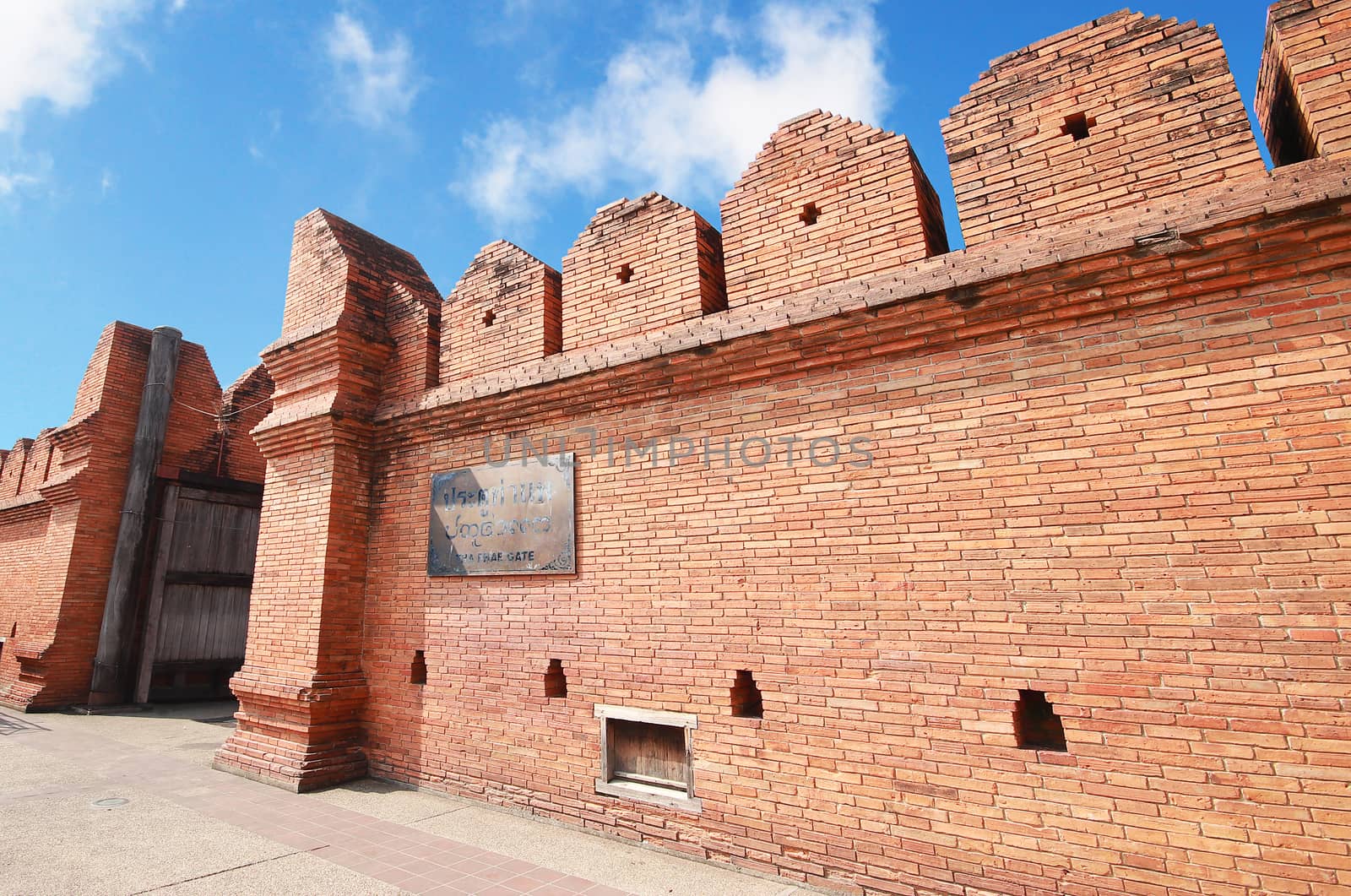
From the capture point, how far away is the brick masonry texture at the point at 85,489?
9.58 meters

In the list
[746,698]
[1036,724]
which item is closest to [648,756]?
[746,698]

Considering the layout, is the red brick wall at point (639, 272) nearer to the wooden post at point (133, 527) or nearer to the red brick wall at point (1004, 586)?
the red brick wall at point (1004, 586)

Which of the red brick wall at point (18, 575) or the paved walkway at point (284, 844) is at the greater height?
the red brick wall at point (18, 575)

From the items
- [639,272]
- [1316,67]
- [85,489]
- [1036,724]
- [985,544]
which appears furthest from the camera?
[85,489]

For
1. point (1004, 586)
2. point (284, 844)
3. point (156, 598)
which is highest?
point (156, 598)

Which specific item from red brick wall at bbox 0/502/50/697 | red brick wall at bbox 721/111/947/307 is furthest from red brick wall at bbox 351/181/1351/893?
red brick wall at bbox 0/502/50/697

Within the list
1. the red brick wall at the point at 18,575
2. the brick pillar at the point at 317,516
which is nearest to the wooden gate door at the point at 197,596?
the red brick wall at the point at 18,575

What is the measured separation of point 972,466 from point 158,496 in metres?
11.9

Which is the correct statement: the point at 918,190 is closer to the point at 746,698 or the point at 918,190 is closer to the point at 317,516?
the point at 746,698

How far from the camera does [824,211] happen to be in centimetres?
460

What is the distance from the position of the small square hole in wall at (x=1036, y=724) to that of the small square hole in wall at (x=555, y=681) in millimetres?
3106

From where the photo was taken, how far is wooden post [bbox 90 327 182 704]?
970 centimetres

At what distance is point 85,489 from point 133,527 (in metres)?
0.81

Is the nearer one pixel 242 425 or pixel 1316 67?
pixel 1316 67
